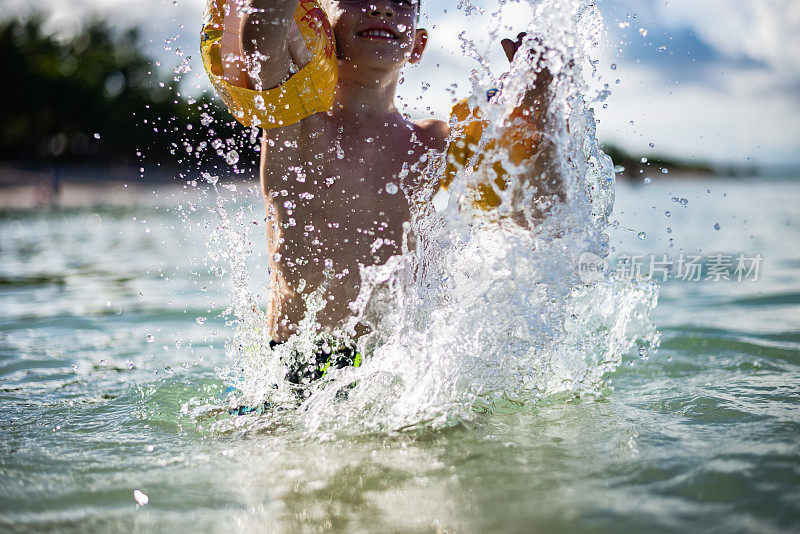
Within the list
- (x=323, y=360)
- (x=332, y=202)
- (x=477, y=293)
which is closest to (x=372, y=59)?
(x=332, y=202)

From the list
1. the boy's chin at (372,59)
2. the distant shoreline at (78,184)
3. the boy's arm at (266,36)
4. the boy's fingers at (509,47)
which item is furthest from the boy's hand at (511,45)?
the distant shoreline at (78,184)

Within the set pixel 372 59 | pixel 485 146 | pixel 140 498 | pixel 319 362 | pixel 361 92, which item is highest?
pixel 372 59

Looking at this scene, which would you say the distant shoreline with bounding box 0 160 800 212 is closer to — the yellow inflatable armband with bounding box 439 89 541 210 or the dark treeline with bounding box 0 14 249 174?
the dark treeline with bounding box 0 14 249 174

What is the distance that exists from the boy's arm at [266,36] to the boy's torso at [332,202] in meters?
0.29

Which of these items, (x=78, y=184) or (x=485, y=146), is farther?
(x=78, y=184)

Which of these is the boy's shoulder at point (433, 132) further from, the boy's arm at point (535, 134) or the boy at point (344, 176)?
the boy's arm at point (535, 134)

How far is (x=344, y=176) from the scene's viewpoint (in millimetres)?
2527

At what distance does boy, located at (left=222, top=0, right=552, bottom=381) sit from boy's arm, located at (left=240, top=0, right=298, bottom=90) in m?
0.29

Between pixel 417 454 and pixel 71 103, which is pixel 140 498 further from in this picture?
pixel 71 103

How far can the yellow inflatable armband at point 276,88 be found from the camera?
2174mm

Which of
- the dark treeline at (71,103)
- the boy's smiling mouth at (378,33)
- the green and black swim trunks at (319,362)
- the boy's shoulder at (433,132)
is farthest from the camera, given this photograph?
the dark treeline at (71,103)

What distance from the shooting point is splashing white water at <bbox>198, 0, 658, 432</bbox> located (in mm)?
2447

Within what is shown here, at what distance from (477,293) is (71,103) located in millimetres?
36074

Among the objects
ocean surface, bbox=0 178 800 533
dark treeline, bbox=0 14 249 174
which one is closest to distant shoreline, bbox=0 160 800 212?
dark treeline, bbox=0 14 249 174
